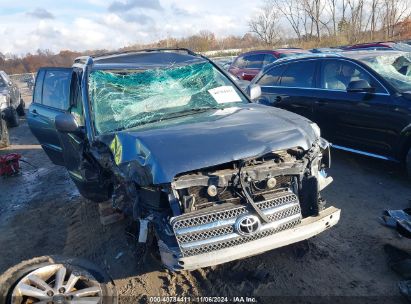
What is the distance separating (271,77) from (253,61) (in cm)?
570

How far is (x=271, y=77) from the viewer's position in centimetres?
738

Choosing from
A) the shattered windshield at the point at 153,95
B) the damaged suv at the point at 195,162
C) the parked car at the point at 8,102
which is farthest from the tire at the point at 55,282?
the parked car at the point at 8,102

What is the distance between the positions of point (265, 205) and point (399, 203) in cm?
236

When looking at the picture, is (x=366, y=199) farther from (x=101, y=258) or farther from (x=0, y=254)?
(x=0, y=254)

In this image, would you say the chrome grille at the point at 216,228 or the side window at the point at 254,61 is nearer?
the chrome grille at the point at 216,228

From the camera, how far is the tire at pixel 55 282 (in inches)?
117

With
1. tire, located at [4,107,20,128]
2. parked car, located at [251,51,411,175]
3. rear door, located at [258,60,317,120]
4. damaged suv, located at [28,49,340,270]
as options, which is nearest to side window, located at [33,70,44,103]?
damaged suv, located at [28,49,340,270]

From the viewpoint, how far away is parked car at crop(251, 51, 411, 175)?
5.12 m

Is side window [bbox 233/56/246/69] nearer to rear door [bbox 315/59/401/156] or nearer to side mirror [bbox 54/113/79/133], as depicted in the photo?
rear door [bbox 315/59/401/156]

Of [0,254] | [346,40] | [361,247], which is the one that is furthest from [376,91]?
[346,40]

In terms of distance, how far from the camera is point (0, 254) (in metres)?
4.34

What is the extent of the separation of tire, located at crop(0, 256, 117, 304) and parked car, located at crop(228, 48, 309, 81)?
10042mm

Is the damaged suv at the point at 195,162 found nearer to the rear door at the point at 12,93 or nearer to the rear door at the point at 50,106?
the rear door at the point at 50,106

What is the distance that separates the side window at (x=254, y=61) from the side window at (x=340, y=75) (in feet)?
21.3
